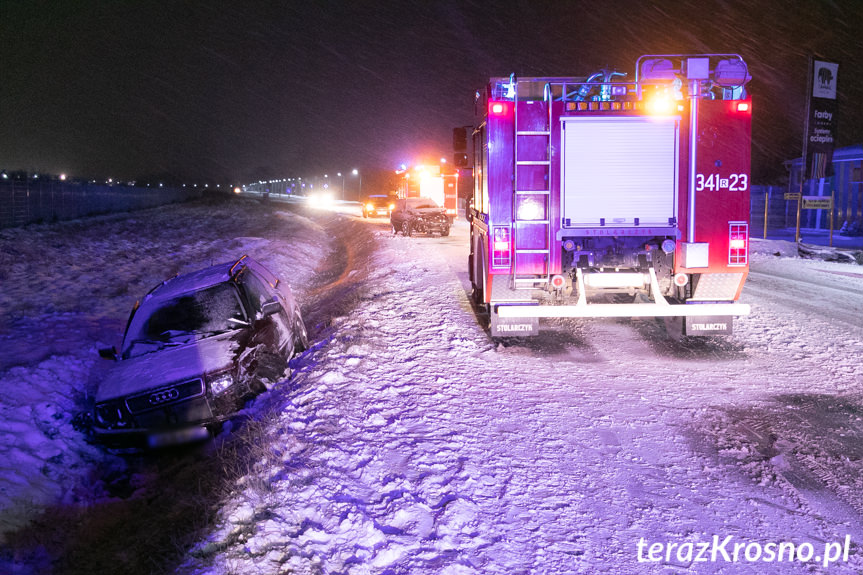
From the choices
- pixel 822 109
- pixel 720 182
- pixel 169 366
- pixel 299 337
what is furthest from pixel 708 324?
pixel 822 109

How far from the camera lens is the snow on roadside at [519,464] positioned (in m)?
3.82

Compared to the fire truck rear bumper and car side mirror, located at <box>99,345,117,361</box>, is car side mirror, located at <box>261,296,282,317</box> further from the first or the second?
the fire truck rear bumper

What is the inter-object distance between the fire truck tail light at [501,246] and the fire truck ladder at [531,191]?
9 centimetres

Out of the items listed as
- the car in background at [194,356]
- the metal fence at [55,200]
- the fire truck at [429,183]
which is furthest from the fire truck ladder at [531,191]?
the metal fence at [55,200]

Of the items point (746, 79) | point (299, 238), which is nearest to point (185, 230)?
point (299, 238)

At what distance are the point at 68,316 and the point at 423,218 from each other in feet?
51.3

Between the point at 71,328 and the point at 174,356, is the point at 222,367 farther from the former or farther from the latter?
the point at 71,328

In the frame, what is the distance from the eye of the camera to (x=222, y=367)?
650cm

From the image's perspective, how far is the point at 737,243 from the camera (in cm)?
772

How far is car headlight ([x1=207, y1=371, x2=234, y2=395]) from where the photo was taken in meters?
6.33

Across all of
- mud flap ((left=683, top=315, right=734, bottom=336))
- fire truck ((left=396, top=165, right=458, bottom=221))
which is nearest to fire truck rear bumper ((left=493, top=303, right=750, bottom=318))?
mud flap ((left=683, top=315, right=734, bottom=336))

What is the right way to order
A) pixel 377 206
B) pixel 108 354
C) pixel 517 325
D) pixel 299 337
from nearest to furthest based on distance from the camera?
pixel 108 354
pixel 517 325
pixel 299 337
pixel 377 206

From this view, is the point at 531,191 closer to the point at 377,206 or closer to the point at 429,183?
the point at 429,183

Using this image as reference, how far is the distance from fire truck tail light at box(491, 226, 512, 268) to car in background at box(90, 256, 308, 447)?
2.88 m
